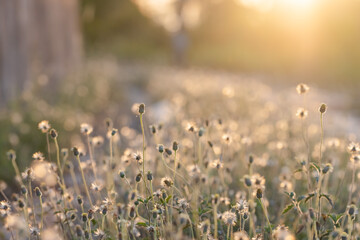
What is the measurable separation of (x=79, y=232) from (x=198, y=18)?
2313cm

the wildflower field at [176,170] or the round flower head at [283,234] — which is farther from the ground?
the wildflower field at [176,170]

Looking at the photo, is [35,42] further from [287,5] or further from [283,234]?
[287,5]

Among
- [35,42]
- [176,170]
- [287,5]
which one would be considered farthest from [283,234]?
[287,5]

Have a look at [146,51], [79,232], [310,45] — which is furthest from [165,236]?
[146,51]

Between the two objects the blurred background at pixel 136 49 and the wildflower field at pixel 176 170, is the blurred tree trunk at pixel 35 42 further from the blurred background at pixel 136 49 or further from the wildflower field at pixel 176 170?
the wildflower field at pixel 176 170

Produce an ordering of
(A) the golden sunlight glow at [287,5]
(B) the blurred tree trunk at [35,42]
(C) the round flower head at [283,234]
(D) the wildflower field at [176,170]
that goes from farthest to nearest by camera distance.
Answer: (A) the golden sunlight glow at [287,5] < (B) the blurred tree trunk at [35,42] < (D) the wildflower field at [176,170] < (C) the round flower head at [283,234]

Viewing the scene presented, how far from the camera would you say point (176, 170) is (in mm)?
2480

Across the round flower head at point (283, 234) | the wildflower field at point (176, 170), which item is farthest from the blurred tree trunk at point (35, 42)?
the round flower head at point (283, 234)

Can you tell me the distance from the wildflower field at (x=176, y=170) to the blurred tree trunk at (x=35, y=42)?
0.41m

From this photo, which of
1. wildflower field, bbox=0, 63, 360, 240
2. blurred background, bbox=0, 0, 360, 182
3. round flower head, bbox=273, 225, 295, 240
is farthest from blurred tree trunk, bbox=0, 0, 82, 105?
round flower head, bbox=273, 225, 295, 240

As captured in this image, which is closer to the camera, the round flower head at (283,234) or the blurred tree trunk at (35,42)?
the round flower head at (283,234)

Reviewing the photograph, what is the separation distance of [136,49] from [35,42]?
62.1 ft

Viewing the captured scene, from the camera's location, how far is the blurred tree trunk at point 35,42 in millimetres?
5406

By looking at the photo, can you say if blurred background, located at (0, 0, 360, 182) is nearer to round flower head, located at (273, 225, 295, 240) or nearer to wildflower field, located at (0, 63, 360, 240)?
wildflower field, located at (0, 63, 360, 240)
